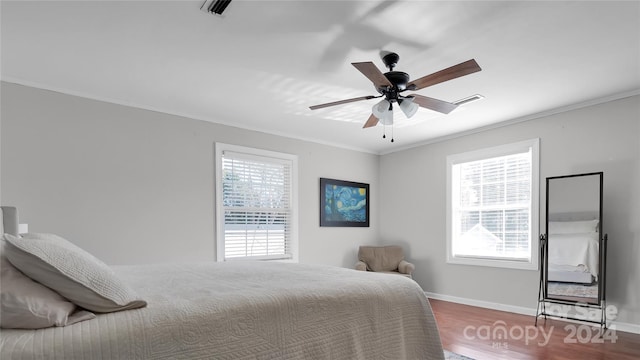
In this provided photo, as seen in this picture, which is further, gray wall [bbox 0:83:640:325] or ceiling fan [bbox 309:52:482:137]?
gray wall [bbox 0:83:640:325]

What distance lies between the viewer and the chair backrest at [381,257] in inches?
211

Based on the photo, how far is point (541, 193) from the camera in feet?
14.0

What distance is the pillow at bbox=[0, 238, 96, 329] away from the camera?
3.36 feet

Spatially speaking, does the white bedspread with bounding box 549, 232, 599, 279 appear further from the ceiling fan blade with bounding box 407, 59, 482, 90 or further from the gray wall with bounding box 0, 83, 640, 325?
the ceiling fan blade with bounding box 407, 59, 482, 90

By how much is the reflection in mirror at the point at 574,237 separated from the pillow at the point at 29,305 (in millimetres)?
4241

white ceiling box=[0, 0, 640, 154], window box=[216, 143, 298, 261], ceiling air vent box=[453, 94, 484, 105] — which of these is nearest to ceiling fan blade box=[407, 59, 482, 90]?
white ceiling box=[0, 0, 640, 154]

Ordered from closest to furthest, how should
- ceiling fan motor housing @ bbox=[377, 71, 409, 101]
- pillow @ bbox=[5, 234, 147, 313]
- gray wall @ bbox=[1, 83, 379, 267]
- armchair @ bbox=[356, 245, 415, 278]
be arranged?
pillow @ bbox=[5, 234, 147, 313]
ceiling fan motor housing @ bbox=[377, 71, 409, 101]
gray wall @ bbox=[1, 83, 379, 267]
armchair @ bbox=[356, 245, 415, 278]

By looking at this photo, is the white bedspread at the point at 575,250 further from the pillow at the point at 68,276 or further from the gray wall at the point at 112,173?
the pillow at the point at 68,276

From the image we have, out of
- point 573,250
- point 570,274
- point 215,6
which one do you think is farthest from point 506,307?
point 215,6

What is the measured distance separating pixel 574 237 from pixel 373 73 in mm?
2939

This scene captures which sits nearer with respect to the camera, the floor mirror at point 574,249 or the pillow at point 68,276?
the pillow at point 68,276

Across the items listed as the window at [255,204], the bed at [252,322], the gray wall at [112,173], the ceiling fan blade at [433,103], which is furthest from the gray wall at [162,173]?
the ceiling fan blade at [433,103]

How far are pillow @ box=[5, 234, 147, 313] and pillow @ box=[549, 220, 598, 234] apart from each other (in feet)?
13.6

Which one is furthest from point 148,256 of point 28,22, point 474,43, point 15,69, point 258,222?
point 474,43
